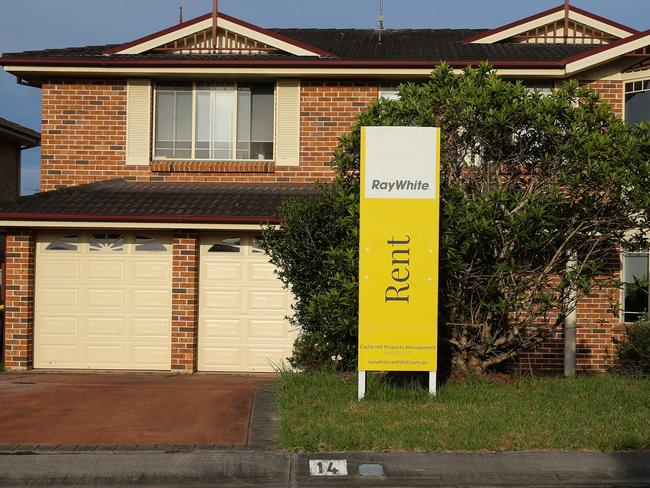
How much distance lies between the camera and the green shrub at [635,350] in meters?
12.2

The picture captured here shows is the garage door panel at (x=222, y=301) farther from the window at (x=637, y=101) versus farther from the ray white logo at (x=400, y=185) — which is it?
the window at (x=637, y=101)

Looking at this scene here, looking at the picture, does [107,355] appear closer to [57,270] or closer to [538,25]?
[57,270]

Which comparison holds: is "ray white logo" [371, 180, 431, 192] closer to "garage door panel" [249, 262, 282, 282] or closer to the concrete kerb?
the concrete kerb

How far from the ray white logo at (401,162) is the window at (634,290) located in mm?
5827

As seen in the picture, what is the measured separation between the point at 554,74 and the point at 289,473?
946cm

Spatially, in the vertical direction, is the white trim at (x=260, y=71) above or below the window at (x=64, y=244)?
above

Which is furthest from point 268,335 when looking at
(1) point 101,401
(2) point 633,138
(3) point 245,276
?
(2) point 633,138

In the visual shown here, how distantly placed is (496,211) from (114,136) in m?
7.69

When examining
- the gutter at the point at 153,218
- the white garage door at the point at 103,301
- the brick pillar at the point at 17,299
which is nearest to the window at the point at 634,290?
the gutter at the point at 153,218

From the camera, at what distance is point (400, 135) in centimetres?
933

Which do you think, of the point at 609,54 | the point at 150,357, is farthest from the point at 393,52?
the point at 150,357

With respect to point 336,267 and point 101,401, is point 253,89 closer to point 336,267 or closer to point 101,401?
point 336,267

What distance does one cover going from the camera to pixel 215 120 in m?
14.6

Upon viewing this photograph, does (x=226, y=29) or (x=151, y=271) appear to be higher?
(x=226, y=29)
